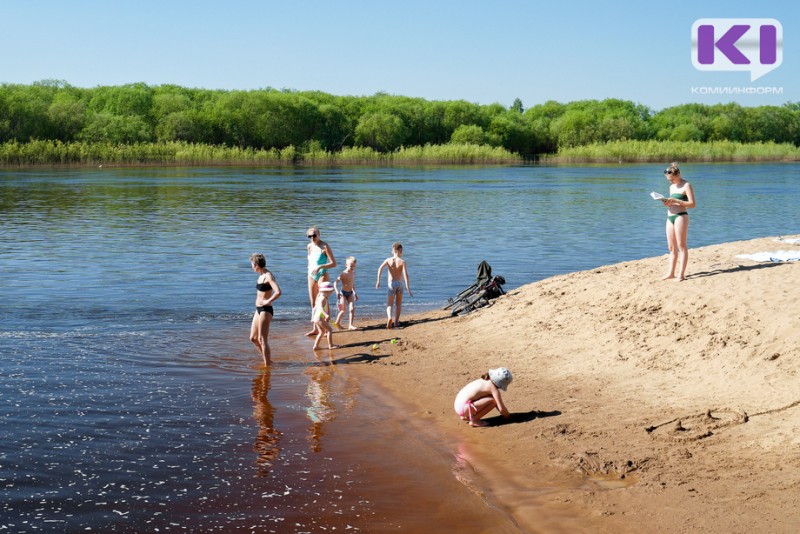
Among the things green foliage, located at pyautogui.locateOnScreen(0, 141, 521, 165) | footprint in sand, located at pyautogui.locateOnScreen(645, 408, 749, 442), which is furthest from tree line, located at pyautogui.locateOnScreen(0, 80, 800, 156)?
footprint in sand, located at pyautogui.locateOnScreen(645, 408, 749, 442)

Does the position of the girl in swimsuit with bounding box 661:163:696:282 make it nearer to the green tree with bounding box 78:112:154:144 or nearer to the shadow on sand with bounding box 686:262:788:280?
the shadow on sand with bounding box 686:262:788:280

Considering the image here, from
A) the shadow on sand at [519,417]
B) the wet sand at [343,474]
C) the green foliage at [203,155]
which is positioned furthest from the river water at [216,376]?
the green foliage at [203,155]

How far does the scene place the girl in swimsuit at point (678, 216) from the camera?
43.3 feet

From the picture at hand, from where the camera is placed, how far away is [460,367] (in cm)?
1268

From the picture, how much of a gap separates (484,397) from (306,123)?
127 metres

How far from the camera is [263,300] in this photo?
12.5m

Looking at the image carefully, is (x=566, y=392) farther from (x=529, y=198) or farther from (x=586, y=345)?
(x=529, y=198)

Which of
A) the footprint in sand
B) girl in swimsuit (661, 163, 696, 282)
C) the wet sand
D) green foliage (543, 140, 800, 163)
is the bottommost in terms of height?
the wet sand

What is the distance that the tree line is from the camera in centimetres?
11262

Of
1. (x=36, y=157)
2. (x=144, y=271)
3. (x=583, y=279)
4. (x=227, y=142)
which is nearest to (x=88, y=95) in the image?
(x=227, y=142)

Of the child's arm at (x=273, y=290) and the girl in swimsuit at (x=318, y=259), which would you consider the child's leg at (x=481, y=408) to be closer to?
the child's arm at (x=273, y=290)

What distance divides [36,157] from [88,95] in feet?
219

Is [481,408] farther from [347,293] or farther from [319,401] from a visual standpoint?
[347,293]

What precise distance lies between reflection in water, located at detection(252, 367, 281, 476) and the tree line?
104 meters
